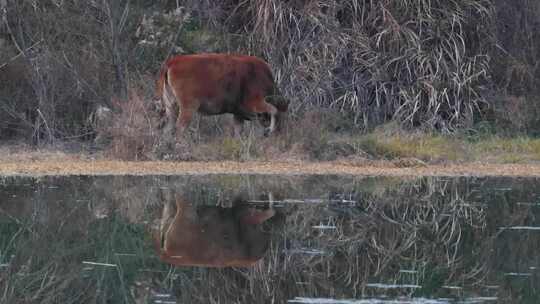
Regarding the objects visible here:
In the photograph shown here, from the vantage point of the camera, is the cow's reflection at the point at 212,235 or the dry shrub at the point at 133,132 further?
the dry shrub at the point at 133,132

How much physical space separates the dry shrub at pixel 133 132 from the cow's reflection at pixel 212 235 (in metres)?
3.59

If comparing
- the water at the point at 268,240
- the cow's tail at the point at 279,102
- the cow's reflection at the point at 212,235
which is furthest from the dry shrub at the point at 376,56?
the cow's reflection at the point at 212,235

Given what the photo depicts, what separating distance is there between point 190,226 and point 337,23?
872cm

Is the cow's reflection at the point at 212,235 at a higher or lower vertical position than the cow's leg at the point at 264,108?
Result: higher

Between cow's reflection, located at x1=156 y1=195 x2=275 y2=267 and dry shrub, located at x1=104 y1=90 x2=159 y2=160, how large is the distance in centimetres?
359

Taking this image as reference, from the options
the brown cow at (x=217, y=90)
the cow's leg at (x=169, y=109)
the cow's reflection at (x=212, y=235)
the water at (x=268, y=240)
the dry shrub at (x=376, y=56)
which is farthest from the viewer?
the dry shrub at (x=376, y=56)

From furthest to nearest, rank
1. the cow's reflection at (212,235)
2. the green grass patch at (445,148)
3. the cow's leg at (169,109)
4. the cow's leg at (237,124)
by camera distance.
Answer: the cow's leg at (237,124) < the cow's leg at (169,109) < the green grass patch at (445,148) < the cow's reflection at (212,235)

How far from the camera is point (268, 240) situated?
11078 millimetres

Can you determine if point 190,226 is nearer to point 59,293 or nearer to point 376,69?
point 59,293

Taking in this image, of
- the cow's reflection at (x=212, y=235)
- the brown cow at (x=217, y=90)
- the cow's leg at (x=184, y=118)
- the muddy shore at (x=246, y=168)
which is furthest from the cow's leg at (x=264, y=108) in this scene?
the cow's reflection at (x=212, y=235)

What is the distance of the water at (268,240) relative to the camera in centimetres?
916

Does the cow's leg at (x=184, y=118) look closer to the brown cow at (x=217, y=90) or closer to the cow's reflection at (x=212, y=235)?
the brown cow at (x=217, y=90)

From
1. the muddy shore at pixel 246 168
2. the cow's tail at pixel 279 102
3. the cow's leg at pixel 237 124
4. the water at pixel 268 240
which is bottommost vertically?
the cow's leg at pixel 237 124

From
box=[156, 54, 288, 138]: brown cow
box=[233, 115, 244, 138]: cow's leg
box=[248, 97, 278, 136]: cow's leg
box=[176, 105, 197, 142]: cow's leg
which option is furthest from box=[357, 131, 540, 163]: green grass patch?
box=[176, 105, 197, 142]: cow's leg
